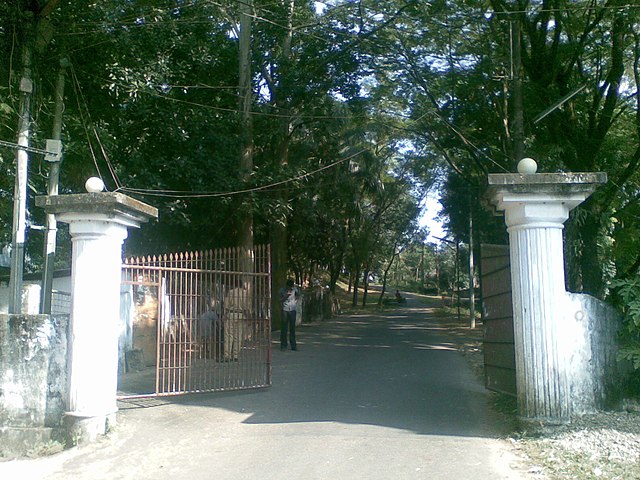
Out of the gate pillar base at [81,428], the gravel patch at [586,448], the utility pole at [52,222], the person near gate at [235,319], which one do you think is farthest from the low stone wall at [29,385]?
the gravel patch at [586,448]

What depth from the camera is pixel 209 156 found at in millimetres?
16078

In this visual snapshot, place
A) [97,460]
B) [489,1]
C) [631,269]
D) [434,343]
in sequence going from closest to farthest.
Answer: [97,460] < [631,269] < [489,1] < [434,343]

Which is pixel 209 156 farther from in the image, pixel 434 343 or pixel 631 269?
pixel 631 269

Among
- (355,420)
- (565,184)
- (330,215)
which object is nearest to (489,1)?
(565,184)

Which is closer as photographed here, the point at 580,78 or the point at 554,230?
the point at 554,230

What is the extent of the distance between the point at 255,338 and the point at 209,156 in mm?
6771

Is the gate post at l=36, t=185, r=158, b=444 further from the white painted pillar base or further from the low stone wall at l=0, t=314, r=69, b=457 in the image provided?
the low stone wall at l=0, t=314, r=69, b=457

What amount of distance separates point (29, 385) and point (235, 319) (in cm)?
353

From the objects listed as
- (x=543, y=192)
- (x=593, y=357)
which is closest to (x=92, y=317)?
(x=543, y=192)

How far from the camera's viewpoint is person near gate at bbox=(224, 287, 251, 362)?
34.2 feet

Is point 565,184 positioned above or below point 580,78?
below

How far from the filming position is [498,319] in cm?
896

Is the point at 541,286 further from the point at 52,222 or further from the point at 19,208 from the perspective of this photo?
the point at 52,222

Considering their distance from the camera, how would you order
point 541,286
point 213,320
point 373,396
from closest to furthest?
point 541,286, point 373,396, point 213,320
